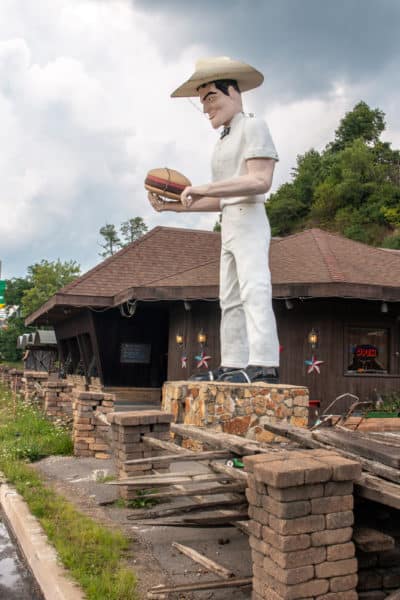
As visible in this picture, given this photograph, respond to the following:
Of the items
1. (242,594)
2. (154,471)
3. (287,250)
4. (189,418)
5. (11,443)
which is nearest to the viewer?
(242,594)

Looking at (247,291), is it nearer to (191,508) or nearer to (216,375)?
(216,375)

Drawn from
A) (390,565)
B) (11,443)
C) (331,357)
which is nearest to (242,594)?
(390,565)

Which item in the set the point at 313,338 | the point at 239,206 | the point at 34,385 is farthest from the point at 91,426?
the point at 34,385

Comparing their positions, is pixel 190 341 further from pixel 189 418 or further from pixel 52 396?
pixel 189 418

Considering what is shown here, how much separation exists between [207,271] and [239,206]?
5.41 m

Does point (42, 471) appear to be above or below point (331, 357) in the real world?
below

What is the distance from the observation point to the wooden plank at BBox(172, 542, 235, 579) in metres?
4.61

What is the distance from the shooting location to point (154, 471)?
7.20 metres

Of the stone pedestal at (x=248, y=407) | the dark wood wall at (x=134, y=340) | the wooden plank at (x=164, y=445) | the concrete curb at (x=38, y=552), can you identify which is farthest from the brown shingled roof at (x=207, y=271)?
the concrete curb at (x=38, y=552)

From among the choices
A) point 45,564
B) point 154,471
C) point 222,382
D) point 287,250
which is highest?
point 287,250

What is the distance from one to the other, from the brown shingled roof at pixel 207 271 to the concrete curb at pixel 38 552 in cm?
623

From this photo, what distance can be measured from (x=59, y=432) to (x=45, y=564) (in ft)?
20.8

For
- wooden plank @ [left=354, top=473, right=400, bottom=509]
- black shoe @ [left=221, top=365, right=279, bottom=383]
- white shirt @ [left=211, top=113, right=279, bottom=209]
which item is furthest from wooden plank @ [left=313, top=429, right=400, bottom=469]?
white shirt @ [left=211, top=113, right=279, bottom=209]

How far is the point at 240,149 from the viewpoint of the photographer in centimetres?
953
